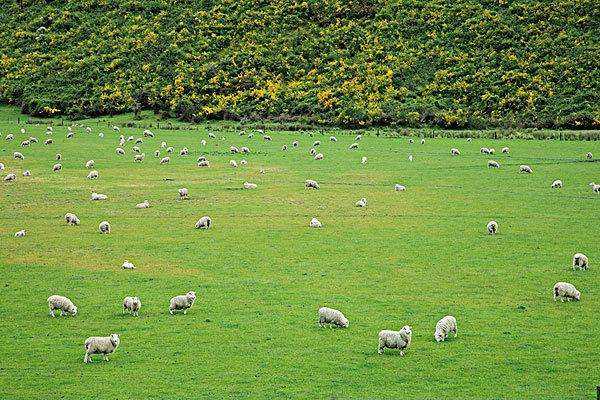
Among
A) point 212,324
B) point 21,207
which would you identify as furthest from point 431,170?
point 212,324

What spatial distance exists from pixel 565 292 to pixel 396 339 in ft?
18.4

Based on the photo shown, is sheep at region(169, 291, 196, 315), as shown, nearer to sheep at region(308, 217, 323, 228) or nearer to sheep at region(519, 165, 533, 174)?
sheep at region(308, 217, 323, 228)

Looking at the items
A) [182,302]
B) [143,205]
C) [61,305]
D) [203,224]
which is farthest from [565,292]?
[143,205]

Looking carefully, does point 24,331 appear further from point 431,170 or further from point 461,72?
point 461,72

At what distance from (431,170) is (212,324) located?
28192 millimetres

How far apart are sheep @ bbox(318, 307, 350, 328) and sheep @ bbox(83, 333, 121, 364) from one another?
4.24 meters

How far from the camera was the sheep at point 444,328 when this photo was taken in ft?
62.9

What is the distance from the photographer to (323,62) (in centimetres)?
8325

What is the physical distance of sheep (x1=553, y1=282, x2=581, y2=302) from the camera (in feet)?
72.8

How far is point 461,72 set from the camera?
77375mm

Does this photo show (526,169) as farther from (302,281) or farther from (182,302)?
(182,302)

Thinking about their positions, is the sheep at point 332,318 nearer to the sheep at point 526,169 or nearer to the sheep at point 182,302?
the sheep at point 182,302

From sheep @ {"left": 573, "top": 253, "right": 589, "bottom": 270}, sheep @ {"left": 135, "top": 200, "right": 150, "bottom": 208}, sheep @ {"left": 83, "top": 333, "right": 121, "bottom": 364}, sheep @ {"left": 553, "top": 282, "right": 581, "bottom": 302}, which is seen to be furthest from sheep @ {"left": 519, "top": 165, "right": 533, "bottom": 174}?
sheep @ {"left": 83, "top": 333, "right": 121, "bottom": 364}

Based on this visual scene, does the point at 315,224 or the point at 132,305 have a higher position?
the point at 315,224
